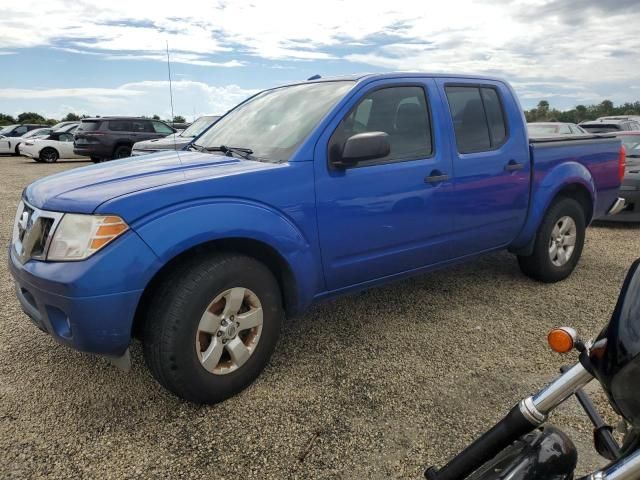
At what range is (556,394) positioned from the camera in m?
1.37

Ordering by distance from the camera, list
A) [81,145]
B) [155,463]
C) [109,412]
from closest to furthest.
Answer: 1. [155,463]
2. [109,412]
3. [81,145]

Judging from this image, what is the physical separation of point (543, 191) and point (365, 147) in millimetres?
2147

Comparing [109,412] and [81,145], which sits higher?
[81,145]

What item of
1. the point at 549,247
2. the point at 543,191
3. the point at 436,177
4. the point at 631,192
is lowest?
the point at 549,247

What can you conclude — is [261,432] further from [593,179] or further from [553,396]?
[593,179]

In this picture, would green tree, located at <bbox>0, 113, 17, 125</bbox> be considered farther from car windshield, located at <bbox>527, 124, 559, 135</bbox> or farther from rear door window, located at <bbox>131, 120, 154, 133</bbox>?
car windshield, located at <bbox>527, 124, 559, 135</bbox>

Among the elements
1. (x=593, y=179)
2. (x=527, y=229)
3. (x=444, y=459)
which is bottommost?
(x=444, y=459)

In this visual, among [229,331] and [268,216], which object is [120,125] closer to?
[268,216]

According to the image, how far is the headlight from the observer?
Answer: 238 cm

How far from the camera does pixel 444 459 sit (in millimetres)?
2395

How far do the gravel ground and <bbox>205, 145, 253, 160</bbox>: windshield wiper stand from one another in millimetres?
1316

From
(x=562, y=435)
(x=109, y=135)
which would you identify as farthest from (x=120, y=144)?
(x=562, y=435)

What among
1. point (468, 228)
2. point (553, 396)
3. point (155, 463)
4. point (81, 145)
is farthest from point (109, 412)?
point (81, 145)

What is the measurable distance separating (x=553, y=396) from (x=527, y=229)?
3.26m
